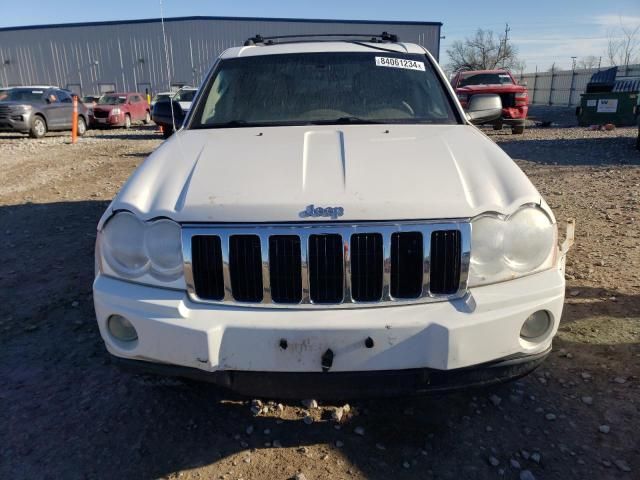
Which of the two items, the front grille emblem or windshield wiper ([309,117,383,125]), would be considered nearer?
the front grille emblem

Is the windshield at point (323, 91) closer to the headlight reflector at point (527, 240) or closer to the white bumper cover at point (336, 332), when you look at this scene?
the headlight reflector at point (527, 240)

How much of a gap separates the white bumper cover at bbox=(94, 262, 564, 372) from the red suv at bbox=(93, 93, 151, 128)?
19.8m

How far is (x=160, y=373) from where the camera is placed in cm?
213

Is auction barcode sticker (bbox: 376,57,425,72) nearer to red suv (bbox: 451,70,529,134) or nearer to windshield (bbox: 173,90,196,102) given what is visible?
red suv (bbox: 451,70,529,134)

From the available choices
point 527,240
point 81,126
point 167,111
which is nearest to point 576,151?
point 167,111

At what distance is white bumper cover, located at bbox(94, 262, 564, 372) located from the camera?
77.2 inches

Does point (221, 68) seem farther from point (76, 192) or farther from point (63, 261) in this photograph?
point (76, 192)

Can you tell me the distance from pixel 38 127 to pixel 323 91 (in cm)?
1644

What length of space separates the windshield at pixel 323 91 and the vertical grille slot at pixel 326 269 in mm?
1387

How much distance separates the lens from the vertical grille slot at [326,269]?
2043mm


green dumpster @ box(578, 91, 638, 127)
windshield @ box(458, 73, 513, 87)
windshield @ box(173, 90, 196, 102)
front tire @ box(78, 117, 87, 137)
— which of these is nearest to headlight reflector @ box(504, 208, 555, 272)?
windshield @ box(458, 73, 513, 87)

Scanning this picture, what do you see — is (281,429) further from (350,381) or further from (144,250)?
(144,250)

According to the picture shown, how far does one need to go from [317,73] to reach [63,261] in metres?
3.02

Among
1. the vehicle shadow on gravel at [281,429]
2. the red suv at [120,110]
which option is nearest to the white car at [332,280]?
the vehicle shadow on gravel at [281,429]
